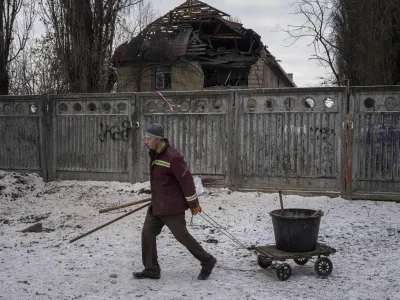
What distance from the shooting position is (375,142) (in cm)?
833

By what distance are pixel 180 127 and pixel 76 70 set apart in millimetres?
4989

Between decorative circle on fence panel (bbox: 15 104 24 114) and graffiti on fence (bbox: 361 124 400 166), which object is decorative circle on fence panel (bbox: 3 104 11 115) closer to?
decorative circle on fence panel (bbox: 15 104 24 114)

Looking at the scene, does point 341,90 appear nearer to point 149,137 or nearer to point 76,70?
point 149,137

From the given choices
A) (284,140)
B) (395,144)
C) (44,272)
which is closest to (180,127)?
(284,140)

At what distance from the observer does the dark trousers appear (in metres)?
5.11

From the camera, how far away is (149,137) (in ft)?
16.8

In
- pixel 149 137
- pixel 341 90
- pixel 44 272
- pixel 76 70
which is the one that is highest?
pixel 76 70

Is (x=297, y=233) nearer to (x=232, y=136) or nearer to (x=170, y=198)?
(x=170, y=198)

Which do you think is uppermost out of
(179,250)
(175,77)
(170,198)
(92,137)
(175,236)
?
(175,77)

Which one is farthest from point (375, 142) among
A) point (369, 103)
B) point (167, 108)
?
point (167, 108)

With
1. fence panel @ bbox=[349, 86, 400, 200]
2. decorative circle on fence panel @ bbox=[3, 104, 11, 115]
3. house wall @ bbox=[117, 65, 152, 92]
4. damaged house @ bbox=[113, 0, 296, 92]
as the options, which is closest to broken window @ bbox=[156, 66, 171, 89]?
damaged house @ bbox=[113, 0, 296, 92]

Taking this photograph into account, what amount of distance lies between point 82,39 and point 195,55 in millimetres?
13707

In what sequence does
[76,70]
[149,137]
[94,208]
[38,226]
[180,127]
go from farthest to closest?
[76,70], [180,127], [94,208], [38,226], [149,137]

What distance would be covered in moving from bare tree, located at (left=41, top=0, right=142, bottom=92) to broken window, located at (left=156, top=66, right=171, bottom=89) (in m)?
13.2
